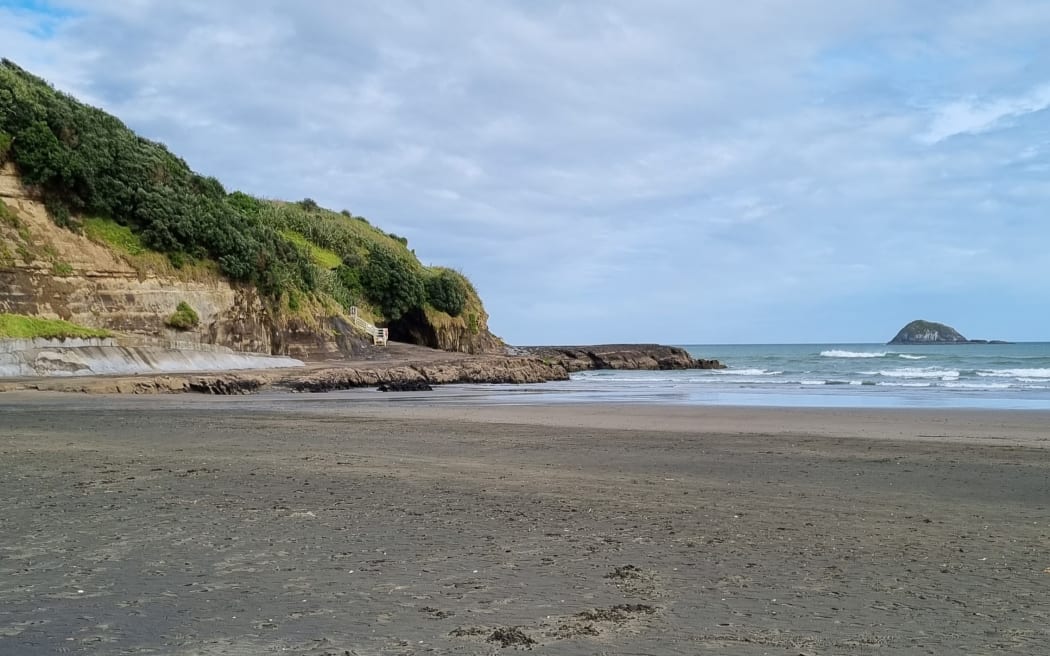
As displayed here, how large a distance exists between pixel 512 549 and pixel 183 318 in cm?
3143

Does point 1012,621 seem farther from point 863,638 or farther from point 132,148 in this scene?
point 132,148

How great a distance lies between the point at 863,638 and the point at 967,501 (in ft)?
16.3

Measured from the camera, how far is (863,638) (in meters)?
4.05

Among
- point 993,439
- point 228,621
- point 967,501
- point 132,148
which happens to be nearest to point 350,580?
point 228,621

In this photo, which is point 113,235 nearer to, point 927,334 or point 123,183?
point 123,183

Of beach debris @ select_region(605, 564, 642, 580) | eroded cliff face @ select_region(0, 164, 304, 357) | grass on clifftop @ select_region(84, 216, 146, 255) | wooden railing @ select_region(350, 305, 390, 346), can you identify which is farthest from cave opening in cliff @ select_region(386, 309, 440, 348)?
beach debris @ select_region(605, 564, 642, 580)

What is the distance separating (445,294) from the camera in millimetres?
61188

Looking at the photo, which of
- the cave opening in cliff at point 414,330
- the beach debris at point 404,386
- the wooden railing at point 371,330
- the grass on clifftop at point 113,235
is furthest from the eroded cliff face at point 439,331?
the grass on clifftop at point 113,235

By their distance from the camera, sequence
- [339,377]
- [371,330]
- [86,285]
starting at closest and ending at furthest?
[86,285], [339,377], [371,330]

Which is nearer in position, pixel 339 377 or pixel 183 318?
pixel 339 377

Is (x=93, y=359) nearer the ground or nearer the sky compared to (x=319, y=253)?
nearer the ground

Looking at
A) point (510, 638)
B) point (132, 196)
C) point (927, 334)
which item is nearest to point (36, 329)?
point (132, 196)

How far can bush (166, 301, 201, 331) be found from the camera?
109 feet

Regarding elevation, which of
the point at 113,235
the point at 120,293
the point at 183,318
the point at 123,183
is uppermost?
the point at 123,183
